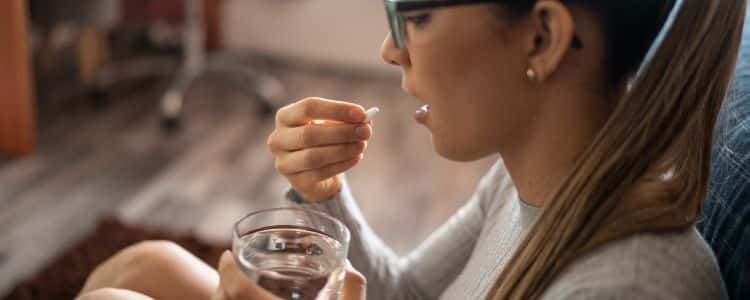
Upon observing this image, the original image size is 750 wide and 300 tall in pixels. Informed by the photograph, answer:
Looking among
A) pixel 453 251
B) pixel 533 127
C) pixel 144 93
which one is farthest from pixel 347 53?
pixel 533 127

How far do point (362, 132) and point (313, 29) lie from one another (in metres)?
2.80

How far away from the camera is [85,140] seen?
8.73ft

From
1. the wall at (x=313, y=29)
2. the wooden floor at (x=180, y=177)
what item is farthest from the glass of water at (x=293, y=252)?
the wall at (x=313, y=29)

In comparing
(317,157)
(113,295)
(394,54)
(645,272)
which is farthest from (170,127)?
(645,272)

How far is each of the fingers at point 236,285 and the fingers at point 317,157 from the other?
0.21 metres

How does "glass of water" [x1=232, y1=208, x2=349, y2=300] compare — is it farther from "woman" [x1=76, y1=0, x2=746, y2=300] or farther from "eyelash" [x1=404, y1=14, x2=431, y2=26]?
"eyelash" [x1=404, y1=14, x2=431, y2=26]

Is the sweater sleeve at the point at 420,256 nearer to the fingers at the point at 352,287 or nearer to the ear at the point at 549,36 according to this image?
the fingers at the point at 352,287

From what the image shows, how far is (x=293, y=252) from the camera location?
774 millimetres

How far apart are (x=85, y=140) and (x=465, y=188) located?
1.22 meters

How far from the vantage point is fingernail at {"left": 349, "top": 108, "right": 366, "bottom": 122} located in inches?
35.0

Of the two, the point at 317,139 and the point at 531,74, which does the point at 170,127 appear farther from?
the point at 531,74

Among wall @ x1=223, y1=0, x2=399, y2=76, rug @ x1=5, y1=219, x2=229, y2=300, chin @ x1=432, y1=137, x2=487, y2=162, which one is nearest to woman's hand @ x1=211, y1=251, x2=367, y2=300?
chin @ x1=432, y1=137, x2=487, y2=162

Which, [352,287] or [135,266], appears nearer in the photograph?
[352,287]

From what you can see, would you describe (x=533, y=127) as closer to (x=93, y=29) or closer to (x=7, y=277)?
(x=7, y=277)
